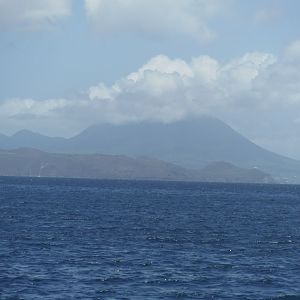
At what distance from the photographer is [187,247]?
72.1 m

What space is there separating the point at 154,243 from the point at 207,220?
109 feet

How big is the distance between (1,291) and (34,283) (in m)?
3.30

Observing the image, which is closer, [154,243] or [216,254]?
[216,254]

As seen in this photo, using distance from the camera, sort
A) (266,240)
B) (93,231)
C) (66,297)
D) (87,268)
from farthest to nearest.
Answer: (93,231) → (266,240) → (87,268) → (66,297)

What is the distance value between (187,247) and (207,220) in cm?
3517

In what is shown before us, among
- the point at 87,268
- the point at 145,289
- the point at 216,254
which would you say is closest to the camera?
the point at 145,289

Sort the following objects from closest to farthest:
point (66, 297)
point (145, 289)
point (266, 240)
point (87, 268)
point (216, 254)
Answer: point (66, 297), point (145, 289), point (87, 268), point (216, 254), point (266, 240)

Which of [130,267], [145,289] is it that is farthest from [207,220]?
[145,289]

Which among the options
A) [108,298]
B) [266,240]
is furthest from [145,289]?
[266,240]

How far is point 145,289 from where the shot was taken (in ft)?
167

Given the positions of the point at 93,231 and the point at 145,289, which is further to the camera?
the point at 93,231

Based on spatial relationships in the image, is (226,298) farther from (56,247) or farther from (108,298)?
(56,247)

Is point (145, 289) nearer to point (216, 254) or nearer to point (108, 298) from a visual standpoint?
point (108, 298)

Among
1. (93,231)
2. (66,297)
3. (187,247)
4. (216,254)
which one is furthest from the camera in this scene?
(93,231)
